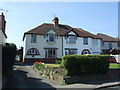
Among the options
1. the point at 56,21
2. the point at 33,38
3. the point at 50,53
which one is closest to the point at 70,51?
the point at 50,53

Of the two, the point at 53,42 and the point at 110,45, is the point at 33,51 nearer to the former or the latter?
the point at 53,42

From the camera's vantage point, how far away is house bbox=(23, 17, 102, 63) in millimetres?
33344

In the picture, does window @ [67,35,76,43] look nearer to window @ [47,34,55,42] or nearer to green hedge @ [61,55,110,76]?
window @ [47,34,55,42]

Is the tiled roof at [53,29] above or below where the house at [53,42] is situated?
above

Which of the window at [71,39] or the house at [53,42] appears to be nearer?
the house at [53,42]

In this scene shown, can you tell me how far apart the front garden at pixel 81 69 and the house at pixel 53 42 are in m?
18.3

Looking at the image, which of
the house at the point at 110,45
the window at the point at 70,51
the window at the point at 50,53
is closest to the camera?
the window at the point at 50,53

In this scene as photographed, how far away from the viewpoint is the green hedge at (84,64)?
13984 millimetres

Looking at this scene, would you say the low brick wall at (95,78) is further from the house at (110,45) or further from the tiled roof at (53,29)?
the house at (110,45)

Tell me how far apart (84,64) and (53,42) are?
2075cm

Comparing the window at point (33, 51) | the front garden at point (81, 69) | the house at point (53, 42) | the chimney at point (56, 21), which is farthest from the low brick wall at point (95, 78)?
the chimney at point (56, 21)

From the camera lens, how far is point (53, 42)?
114 feet

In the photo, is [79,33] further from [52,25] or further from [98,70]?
[98,70]

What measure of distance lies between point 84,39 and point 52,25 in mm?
8108
